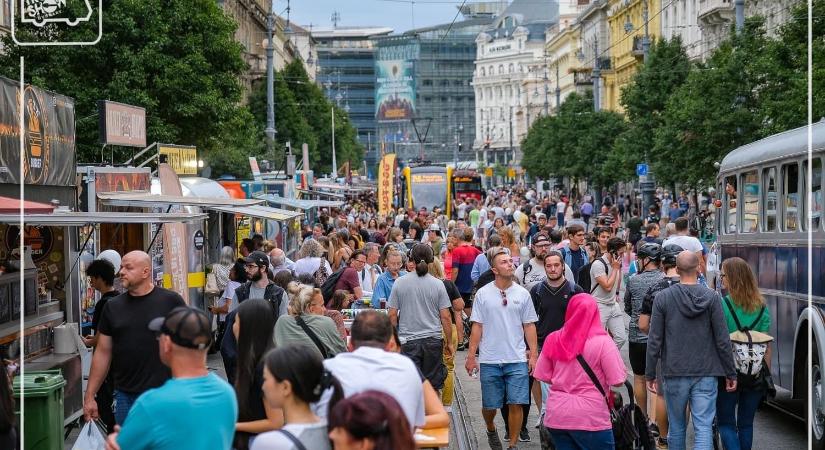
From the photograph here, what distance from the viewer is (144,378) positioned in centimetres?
825

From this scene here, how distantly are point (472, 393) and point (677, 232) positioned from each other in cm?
282

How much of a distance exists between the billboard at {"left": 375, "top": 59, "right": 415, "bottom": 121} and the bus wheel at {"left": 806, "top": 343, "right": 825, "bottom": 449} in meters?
165

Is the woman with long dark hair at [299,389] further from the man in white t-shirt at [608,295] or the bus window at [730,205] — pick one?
the bus window at [730,205]

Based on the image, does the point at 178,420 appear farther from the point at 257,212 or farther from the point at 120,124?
the point at 120,124

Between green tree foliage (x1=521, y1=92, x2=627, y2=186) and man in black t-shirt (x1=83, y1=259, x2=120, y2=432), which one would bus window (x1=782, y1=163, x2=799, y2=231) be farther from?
green tree foliage (x1=521, y1=92, x2=627, y2=186)

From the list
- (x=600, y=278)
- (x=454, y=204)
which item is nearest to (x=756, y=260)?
(x=600, y=278)

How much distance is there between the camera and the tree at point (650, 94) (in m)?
53.0

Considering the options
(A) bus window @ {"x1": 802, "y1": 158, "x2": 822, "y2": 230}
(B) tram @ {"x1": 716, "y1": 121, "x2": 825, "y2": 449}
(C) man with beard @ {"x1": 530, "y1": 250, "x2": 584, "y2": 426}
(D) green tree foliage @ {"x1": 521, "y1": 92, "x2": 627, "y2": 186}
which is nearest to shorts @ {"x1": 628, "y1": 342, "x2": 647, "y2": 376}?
(C) man with beard @ {"x1": 530, "y1": 250, "x2": 584, "y2": 426}

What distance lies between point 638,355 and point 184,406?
6.73m

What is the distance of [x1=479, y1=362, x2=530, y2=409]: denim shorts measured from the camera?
35.7 feet

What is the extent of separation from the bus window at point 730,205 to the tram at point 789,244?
0.35 m

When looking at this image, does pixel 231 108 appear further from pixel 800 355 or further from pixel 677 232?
pixel 800 355

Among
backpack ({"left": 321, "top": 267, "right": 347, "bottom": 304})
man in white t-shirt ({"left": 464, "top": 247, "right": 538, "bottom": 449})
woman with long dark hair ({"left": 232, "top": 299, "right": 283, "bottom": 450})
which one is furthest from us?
backpack ({"left": 321, "top": 267, "right": 347, "bottom": 304})

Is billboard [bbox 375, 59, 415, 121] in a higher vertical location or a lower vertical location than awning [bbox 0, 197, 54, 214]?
higher
